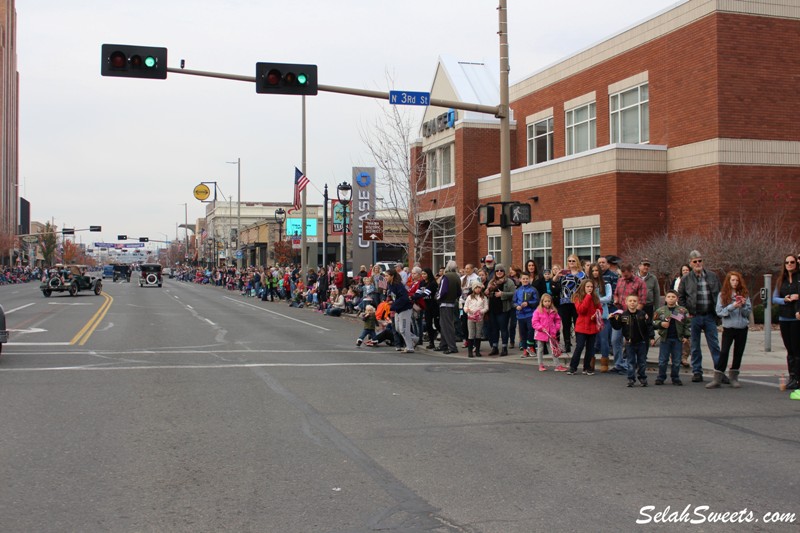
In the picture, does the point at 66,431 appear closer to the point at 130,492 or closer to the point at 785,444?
the point at 130,492

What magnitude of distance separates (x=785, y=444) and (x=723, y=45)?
19.6 m

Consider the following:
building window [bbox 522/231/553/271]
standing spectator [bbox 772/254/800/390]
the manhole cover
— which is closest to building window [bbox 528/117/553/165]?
building window [bbox 522/231/553/271]

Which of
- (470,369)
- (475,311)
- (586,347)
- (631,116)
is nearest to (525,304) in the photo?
(475,311)

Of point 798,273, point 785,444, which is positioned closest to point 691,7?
point 798,273

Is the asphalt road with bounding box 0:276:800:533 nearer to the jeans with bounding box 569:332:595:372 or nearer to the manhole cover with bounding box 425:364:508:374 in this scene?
the manhole cover with bounding box 425:364:508:374

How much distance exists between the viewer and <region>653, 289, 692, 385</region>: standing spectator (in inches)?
→ 475

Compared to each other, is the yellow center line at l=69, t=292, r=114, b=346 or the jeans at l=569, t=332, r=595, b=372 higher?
the jeans at l=569, t=332, r=595, b=372

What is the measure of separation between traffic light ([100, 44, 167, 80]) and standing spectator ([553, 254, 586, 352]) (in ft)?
28.0

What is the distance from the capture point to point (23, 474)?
6750 millimetres

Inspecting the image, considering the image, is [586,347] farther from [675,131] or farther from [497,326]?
[675,131]

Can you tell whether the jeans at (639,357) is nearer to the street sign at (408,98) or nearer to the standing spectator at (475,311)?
the standing spectator at (475,311)

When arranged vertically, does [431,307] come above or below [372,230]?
below

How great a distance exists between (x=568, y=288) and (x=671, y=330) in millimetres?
3435

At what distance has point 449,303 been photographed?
17016mm
